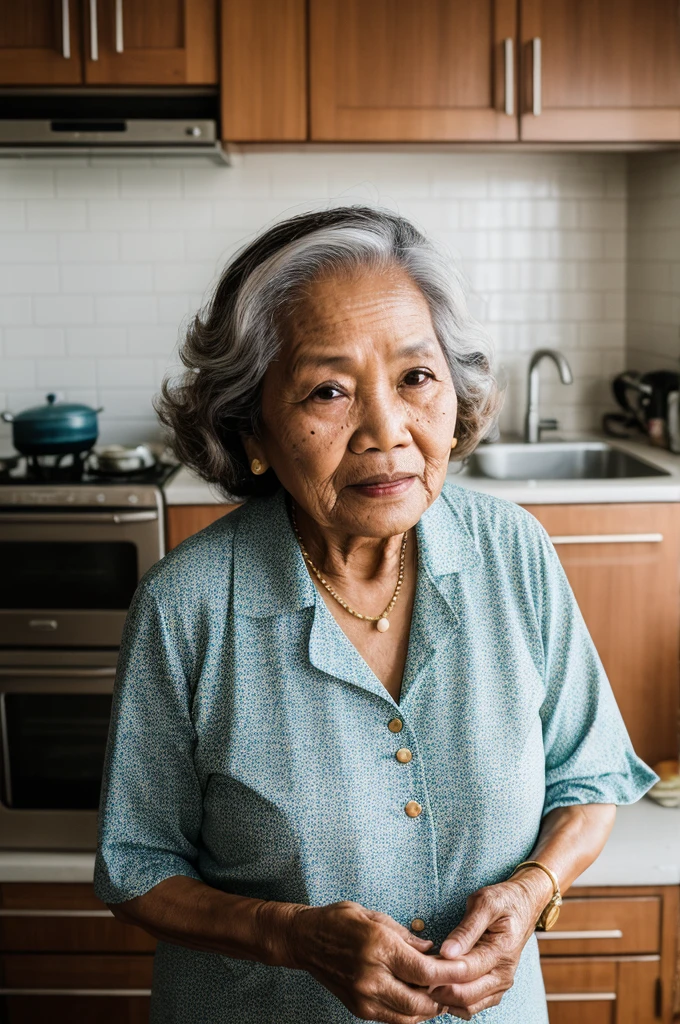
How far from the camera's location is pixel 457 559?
1244 mm

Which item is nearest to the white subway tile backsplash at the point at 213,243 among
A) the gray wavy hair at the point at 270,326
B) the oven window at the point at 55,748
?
the oven window at the point at 55,748

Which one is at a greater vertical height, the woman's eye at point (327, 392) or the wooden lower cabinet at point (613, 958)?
the woman's eye at point (327, 392)

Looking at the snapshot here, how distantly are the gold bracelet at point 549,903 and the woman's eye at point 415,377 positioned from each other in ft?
1.82

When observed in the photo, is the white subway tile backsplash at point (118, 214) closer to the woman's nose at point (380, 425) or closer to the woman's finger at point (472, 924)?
the woman's nose at point (380, 425)

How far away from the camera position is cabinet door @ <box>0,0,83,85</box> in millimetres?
2791

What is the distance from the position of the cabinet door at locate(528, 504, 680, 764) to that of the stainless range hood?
139 cm

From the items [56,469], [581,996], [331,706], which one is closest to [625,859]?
[581,996]

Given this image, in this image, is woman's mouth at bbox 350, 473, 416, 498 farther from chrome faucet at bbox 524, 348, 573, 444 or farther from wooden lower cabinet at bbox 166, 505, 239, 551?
chrome faucet at bbox 524, 348, 573, 444

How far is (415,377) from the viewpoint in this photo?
1144 mm

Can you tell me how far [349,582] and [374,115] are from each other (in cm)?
196

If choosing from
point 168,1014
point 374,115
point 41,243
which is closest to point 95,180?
point 41,243

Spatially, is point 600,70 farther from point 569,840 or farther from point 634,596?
point 569,840

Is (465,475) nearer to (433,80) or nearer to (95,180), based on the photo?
(433,80)

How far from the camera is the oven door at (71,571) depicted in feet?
8.28
